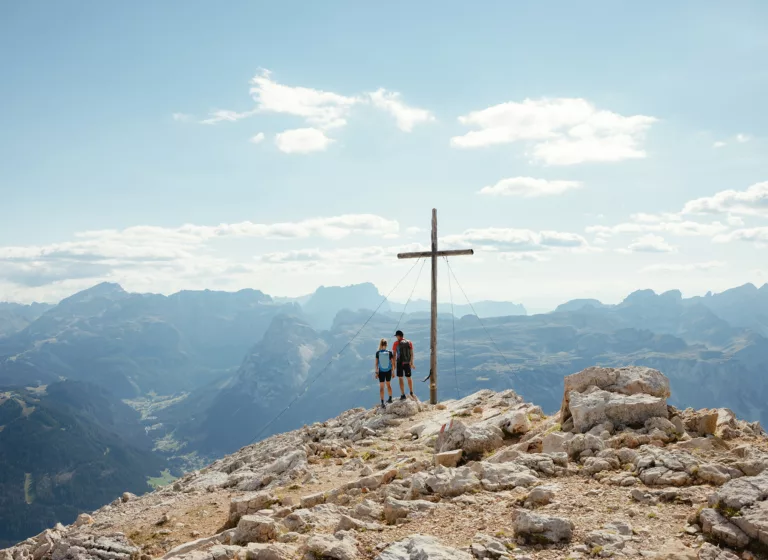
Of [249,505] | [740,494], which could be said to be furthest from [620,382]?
[249,505]

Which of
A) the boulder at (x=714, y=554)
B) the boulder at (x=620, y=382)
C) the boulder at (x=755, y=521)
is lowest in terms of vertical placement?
the boulder at (x=714, y=554)

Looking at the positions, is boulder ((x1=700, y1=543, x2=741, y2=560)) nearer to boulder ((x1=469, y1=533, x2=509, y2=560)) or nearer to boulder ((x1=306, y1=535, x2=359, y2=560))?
boulder ((x1=469, y1=533, x2=509, y2=560))

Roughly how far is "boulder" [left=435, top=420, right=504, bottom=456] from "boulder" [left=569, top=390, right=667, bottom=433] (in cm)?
226

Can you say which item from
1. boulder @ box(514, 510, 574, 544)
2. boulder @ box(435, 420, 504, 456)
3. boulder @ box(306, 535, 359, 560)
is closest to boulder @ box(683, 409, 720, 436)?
boulder @ box(435, 420, 504, 456)

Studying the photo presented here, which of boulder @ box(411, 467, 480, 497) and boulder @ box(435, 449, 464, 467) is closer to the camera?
boulder @ box(411, 467, 480, 497)

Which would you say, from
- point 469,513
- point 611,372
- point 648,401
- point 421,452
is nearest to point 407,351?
point 421,452

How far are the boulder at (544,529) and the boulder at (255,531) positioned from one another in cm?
451

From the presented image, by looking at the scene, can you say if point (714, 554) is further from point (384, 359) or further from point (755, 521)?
point (384, 359)

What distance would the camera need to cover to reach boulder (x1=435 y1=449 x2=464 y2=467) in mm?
12945

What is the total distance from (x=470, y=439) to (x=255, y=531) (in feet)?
21.9

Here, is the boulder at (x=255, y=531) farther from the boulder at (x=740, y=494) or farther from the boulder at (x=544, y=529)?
the boulder at (x=740, y=494)

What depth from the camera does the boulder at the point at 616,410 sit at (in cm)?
1269

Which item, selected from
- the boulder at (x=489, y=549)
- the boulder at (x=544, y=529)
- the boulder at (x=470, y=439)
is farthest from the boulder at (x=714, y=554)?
the boulder at (x=470, y=439)

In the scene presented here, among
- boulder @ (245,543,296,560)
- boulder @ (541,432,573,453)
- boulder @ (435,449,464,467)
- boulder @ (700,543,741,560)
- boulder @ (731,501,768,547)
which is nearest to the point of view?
boulder @ (700,543,741,560)
